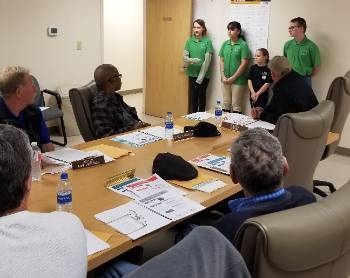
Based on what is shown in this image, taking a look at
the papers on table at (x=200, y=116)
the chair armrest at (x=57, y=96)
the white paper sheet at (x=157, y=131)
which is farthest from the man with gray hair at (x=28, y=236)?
the chair armrest at (x=57, y=96)

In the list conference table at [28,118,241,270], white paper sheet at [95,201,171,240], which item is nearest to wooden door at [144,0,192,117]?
conference table at [28,118,241,270]

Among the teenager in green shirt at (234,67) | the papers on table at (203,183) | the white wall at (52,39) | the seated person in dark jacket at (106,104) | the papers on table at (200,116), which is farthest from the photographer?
the teenager in green shirt at (234,67)

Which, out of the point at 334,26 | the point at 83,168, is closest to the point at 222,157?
the point at 83,168

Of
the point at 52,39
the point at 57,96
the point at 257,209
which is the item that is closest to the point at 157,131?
the point at 257,209

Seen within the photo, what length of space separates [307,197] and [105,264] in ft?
2.68

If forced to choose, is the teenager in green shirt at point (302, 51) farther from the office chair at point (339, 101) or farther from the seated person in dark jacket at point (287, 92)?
the seated person in dark jacket at point (287, 92)

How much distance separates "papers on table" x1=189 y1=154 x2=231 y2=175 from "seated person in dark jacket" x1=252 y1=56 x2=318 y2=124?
1.07 m

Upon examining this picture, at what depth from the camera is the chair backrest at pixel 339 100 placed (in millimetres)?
3494

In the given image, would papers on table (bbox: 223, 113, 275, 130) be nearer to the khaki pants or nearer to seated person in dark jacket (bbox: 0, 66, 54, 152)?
seated person in dark jacket (bbox: 0, 66, 54, 152)

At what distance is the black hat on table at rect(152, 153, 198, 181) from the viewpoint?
89.5 inches

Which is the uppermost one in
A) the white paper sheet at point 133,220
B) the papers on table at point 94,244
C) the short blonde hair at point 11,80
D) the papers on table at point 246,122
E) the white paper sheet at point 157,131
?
the short blonde hair at point 11,80

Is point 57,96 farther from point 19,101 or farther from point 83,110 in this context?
point 19,101

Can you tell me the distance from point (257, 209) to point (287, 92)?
211 cm

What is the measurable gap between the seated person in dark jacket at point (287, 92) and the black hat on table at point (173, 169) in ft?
4.65
